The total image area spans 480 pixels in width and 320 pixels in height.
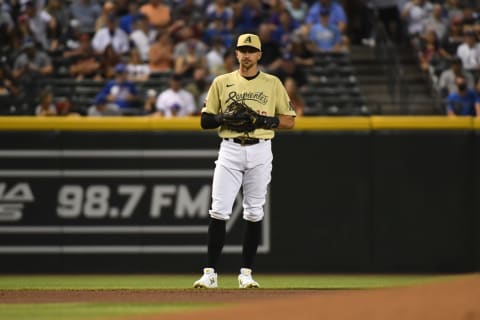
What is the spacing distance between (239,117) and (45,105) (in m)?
5.51

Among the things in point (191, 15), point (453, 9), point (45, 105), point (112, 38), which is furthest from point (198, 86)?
point (453, 9)

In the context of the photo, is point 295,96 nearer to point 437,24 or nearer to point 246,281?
point 437,24

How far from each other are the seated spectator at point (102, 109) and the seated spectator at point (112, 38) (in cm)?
173

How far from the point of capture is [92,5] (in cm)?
1691

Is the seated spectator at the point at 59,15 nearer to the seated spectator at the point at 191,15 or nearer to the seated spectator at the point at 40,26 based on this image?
the seated spectator at the point at 40,26

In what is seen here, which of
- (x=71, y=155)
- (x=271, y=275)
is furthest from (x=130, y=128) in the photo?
(x=271, y=275)

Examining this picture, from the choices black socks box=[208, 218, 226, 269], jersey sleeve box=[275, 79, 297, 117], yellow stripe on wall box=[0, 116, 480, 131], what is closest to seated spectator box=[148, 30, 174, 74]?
yellow stripe on wall box=[0, 116, 480, 131]

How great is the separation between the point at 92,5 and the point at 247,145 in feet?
28.4

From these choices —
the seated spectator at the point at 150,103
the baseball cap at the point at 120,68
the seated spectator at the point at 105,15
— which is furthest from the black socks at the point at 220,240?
the seated spectator at the point at 105,15

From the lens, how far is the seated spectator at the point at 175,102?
14.1m

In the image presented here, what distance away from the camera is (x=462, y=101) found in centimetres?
1431

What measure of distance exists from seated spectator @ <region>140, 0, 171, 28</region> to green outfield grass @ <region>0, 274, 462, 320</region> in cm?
550

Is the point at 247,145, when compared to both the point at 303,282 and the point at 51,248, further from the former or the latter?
the point at 51,248

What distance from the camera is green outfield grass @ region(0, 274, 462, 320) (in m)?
6.97
